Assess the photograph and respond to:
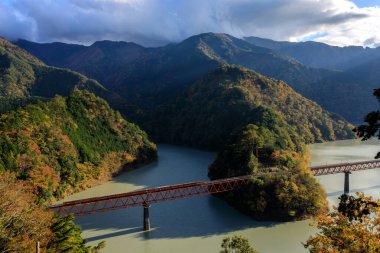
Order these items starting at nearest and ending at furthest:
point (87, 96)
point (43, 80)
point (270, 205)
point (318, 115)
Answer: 1. point (270, 205)
2. point (87, 96)
3. point (318, 115)
4. point (43, 80)

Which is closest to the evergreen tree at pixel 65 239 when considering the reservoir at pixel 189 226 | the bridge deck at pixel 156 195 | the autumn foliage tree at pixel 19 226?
the autumn foliage tree at pixel 19 226

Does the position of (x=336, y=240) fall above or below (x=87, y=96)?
below

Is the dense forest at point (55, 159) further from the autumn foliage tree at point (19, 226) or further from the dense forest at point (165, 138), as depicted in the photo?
the dense forest at point (165, 138)

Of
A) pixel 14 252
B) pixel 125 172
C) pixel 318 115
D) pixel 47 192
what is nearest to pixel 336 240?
pixel 14 252

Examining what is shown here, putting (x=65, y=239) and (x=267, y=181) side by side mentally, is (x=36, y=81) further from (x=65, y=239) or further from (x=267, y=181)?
(x=65, y=239)

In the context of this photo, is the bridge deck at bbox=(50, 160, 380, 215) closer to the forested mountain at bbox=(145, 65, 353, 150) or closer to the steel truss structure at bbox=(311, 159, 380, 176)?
the steel truss structure at bbox=(311, 159, 380, 176)

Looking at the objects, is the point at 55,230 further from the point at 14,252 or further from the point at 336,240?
the point at 336,240

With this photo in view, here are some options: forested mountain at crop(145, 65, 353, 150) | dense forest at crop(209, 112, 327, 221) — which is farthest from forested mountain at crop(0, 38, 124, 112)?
dense forest at crop(209, 112, 327, 221)
